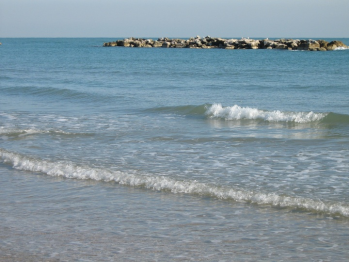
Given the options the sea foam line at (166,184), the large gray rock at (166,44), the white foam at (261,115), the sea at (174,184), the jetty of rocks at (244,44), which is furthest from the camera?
the large gray rock at (166,44)

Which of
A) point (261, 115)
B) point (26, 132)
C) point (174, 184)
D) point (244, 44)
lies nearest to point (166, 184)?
point (174, 184)

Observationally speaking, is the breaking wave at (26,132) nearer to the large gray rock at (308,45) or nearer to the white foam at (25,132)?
the white foam at (25,132)

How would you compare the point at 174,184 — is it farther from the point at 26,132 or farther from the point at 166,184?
the point at 26,132

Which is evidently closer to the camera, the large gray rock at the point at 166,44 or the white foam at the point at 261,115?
the white foam at the point at 261,115

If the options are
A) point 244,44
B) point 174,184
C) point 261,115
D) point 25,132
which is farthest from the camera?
point 244,44

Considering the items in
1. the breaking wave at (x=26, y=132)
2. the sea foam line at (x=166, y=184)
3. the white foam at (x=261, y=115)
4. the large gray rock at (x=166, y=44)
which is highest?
the large gray rock at (x=166, y=44)

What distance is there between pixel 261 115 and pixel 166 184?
8364 mm

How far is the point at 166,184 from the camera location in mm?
8039

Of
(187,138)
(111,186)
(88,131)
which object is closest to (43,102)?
(88,131)

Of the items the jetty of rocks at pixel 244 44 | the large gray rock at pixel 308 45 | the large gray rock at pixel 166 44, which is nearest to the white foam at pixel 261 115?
the jetty of rocks at pixel 244 44

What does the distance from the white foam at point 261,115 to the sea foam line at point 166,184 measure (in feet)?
25.1

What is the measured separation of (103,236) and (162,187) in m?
2.18

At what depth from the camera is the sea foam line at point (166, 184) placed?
6.93m

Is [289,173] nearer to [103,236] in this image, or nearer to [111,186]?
[111,186]
